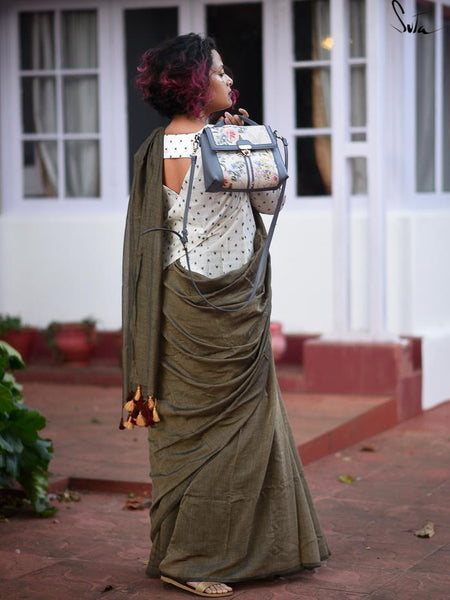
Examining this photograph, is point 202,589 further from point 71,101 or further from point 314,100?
point 71,101

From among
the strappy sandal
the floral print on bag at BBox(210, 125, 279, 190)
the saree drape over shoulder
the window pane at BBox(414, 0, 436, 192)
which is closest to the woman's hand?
the floral print on bag at BBox(210, 125, 279, 190)

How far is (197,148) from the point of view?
4492 mm

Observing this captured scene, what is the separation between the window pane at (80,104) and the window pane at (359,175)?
6.88ft

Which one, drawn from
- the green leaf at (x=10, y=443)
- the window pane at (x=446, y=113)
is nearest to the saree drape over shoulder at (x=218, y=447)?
the green leaf at (x=10, y=443)

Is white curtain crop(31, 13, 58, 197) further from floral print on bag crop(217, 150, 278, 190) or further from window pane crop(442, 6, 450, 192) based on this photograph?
floral print on bag crop(217, 150, 278, 190)

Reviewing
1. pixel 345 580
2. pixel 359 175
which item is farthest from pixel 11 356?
pixel 359 175

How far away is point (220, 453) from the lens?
14.8 ft

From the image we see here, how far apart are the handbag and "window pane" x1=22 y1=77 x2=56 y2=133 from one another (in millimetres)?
5407

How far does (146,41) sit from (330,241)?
216 centimetres

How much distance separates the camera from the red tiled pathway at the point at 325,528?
180 inches

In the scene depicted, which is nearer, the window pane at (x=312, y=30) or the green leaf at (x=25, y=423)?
the green leaf at (x=25, y=423)

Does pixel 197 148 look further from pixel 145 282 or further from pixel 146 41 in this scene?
pixel 146 41

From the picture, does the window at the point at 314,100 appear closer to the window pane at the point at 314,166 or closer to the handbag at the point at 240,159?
the window pane at the point at 314,166

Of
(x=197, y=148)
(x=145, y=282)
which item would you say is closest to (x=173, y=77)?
(x=197, y=148)
